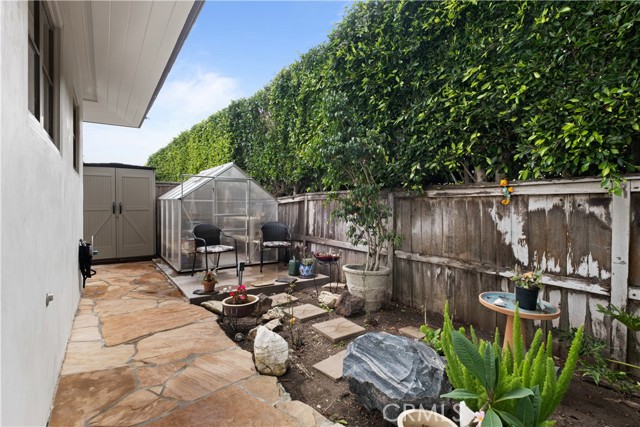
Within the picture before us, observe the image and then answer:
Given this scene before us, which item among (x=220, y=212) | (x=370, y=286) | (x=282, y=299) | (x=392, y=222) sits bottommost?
(x=282, y=299)

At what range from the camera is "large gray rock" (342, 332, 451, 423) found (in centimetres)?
193

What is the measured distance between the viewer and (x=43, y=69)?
2.31m

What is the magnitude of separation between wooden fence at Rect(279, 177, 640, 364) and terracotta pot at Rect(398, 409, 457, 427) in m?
1.76

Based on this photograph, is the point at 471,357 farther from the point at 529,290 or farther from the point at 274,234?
the point at 274,234

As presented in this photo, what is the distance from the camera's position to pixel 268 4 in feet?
12.2

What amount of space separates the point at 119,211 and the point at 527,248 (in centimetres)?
795

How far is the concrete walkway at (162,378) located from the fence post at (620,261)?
2.37 m

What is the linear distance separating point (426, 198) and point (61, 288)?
3830 millimetres

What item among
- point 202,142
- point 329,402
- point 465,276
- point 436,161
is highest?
point 202,142

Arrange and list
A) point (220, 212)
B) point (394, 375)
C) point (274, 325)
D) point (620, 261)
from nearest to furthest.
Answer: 1. point (394, 375)
2. point (620, 261)
3. point (274, 325)
4. point (220, 212)

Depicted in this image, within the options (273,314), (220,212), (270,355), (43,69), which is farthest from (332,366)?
(220,212)

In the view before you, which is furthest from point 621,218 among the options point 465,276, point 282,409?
point 282,409

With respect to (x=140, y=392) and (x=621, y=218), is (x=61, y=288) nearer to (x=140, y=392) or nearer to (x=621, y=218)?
(x=140, y=392)

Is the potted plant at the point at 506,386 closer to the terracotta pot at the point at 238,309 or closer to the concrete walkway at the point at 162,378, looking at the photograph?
the concrete walkway at the point at 162,378
